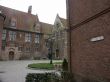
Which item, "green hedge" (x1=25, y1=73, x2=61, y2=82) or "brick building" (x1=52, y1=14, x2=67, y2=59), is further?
"brick building" (x1=52, y1=14, x2=67, y2=59)

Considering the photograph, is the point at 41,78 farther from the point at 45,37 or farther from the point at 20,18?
the point at 45,37

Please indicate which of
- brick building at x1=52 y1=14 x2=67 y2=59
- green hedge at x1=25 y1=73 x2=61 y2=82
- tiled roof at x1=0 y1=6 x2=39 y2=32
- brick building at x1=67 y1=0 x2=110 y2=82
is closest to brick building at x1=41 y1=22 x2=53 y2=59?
brick building at x1=52 y1=14 x2=67 y2=59

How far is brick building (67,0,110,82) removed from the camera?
24.7ft

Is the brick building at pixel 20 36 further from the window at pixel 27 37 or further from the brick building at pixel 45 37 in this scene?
the brick building at pixel 45 37

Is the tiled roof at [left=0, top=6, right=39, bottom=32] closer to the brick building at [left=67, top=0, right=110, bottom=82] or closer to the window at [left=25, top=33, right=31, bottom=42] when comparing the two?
the window at [left=25, top=33, right=31, bottom=42]

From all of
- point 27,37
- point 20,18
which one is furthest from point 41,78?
point 20,18

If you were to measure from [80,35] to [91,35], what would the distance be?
1422 mm

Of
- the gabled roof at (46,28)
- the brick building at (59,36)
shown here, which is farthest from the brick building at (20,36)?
the brick building at (59,36)

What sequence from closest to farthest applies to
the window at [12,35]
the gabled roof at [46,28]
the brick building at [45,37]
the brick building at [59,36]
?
the window at [12,35], the brick building at [59,36], the brick building at [45,37], the gabled roof at [46,28]

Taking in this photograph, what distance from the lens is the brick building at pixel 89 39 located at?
7516 millimetres

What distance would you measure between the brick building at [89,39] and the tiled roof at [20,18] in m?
31.4

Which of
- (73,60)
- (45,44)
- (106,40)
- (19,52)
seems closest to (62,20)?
(45,44)

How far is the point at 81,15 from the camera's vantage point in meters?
9.98

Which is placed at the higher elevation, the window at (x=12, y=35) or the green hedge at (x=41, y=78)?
the window at (x=12, y=35)
